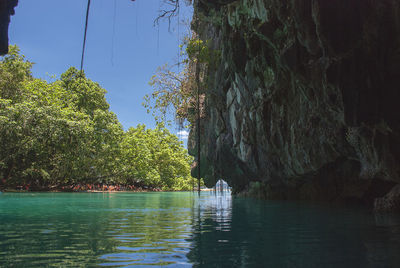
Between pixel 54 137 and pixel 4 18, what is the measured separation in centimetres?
2963

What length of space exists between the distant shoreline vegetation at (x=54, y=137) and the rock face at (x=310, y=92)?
1742 centimetres

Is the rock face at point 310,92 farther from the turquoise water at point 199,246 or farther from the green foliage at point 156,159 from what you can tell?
the green foliage at point 156,159

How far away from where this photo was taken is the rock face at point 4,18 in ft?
17.1

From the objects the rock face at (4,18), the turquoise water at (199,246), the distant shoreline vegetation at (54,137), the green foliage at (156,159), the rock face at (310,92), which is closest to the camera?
the turquoise water at (199,246)

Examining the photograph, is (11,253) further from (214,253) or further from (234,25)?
(234,25)

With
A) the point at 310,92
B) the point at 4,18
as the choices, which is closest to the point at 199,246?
the point at 4,18

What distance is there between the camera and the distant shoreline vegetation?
31.0m

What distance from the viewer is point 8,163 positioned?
33312 mm

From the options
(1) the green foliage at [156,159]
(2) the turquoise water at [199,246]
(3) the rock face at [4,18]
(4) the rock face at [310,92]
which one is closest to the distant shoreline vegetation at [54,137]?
(1) the green foliage at [156,159]

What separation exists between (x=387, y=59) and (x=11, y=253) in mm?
9168

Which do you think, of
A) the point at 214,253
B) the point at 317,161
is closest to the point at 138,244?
the point at 214,253

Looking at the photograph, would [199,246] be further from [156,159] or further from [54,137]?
[156,159]

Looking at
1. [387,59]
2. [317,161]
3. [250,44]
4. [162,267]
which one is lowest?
[162,267]

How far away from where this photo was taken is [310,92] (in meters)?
11.3
